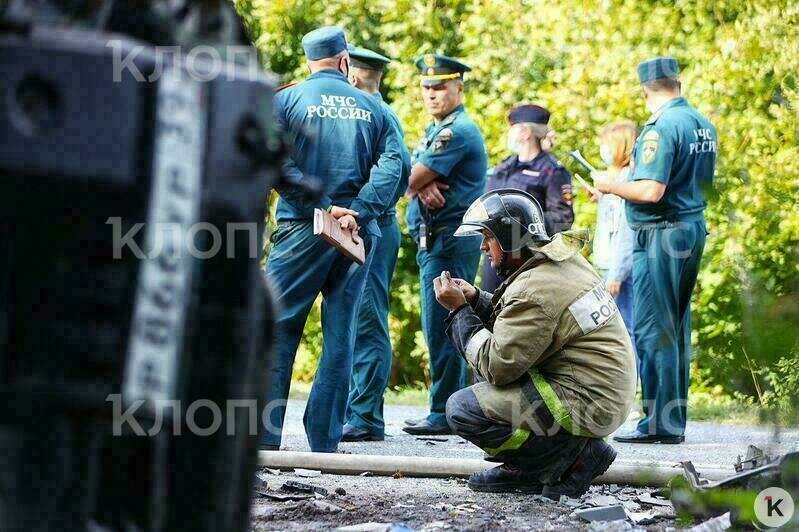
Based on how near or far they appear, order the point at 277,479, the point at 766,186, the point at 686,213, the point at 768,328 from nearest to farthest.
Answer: the point at 768,328
the point at 766,186
the point at 277,479
the point at 686,213

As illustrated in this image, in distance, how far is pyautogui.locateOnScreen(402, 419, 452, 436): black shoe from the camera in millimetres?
8234

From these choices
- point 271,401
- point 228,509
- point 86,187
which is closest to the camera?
point 86,187

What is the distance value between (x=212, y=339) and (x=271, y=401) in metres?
4.29

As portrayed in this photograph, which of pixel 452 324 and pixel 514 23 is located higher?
pixel 514 23

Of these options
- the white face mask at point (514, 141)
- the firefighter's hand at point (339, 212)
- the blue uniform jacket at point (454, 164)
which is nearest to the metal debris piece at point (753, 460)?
the firefighter's hand at point (339, 212)

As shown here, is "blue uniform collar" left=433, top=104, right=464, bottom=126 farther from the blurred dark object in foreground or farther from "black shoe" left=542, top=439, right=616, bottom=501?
the blurred dark object in foreground

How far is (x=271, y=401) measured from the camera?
6.34m

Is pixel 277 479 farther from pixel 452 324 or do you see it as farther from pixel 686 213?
pixel 686 213

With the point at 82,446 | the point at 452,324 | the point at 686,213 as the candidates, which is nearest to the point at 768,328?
the point at 82,446

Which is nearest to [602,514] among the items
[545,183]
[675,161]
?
[675,161]

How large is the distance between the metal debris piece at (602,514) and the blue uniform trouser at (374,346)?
9.36ft

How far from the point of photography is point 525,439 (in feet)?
18.8

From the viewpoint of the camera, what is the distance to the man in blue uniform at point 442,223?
837 cm

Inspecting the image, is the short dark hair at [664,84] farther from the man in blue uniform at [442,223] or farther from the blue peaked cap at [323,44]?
the blue peaked cap at [323,44]
